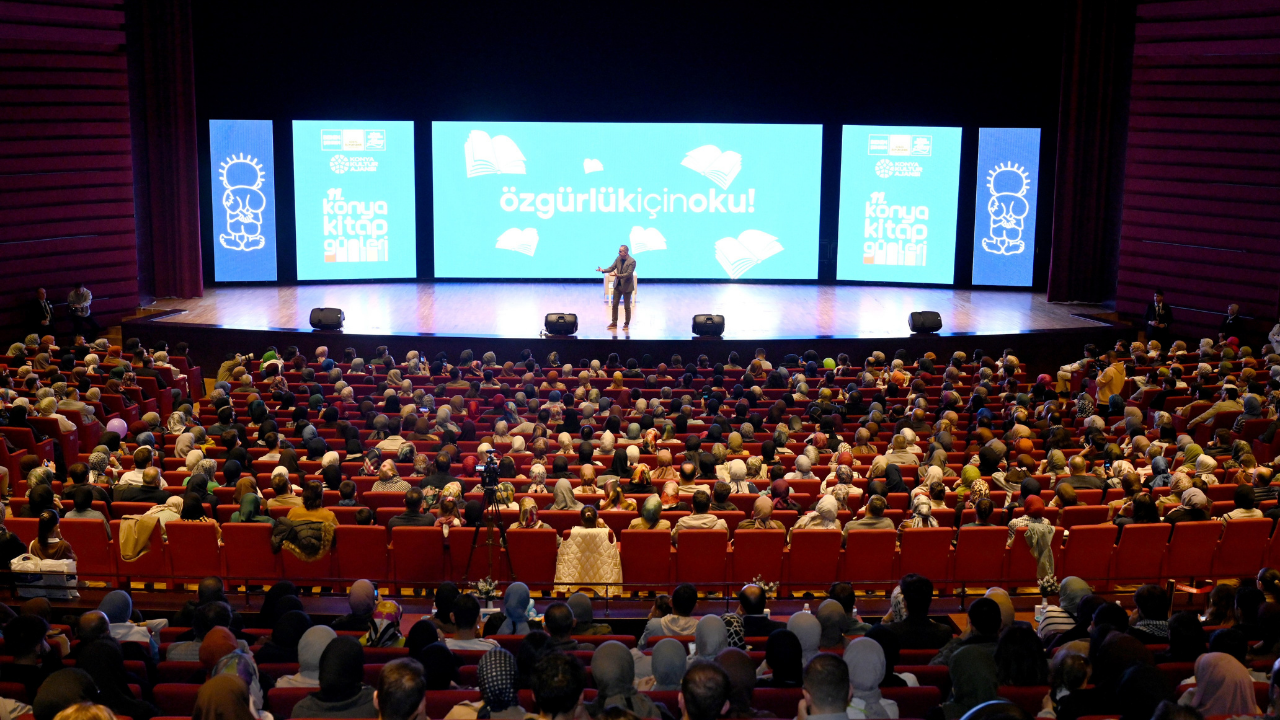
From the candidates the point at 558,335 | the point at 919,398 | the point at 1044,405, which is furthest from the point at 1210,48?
the point at 558,335

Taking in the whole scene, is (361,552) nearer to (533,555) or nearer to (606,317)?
(533,555)

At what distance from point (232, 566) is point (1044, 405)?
8.52 meters

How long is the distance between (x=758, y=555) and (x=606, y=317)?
10.1 metres

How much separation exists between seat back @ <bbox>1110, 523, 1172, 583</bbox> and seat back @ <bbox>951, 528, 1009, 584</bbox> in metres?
0.82

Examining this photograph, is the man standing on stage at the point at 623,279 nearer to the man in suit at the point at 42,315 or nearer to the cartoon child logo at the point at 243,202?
the cartoon child logo at the point at 243,202

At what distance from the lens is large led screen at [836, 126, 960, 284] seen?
2073cm

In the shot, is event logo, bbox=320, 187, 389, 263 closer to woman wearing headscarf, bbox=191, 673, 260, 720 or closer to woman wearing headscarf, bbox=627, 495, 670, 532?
woman wearing headscarf, bbox=627, 495, 670, 532

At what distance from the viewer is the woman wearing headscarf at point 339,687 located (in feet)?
14.5

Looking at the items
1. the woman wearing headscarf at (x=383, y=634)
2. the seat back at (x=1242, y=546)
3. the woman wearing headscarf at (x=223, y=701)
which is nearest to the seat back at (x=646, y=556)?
the woman wearing headscarf at (x=383, y=634)

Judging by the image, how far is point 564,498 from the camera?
832 centimetres

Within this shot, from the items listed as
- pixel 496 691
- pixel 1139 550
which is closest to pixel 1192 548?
pixel 1139 550

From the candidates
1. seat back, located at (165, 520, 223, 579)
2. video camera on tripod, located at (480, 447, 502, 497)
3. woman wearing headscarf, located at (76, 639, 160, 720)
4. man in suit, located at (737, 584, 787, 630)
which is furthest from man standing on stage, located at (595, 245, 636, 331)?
woman wearing headscarf, located at (76, 639, 160, 720)

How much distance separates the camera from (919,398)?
1166 cm

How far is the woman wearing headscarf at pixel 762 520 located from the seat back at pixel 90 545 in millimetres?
4419
